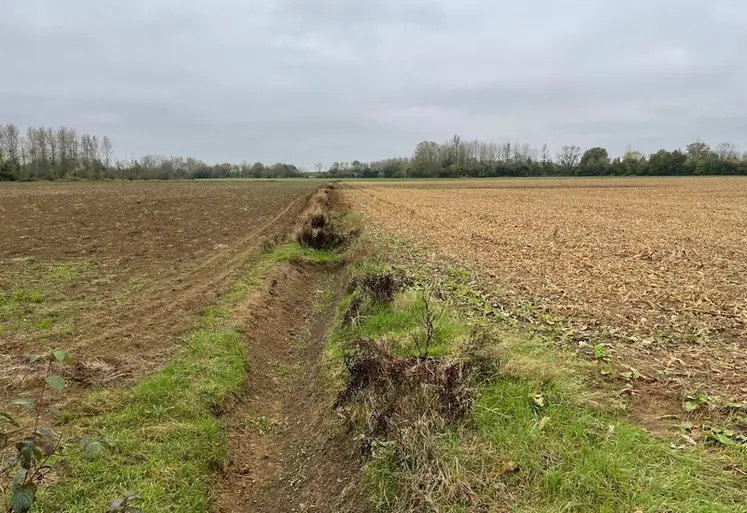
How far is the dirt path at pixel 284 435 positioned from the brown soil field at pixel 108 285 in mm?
1555

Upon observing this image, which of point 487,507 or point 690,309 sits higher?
point 690,309

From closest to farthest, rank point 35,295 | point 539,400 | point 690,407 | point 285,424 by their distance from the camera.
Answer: point 690,407 → point 539,400 → point 285,424 → point 35,295

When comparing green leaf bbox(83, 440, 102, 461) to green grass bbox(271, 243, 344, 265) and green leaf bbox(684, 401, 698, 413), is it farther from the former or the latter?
green grass bbox(271, 243, 344, 265)

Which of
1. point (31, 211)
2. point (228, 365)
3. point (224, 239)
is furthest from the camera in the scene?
point (31, 211)

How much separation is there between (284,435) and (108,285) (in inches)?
300

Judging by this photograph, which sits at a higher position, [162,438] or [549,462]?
[549,462]

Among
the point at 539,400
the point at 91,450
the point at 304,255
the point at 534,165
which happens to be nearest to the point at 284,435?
the point at 539,400

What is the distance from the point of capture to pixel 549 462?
3.70 meters

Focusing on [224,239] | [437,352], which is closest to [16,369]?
[437,352]

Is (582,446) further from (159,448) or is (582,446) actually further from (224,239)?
(224,239)

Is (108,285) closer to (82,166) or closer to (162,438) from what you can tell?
(162,438)

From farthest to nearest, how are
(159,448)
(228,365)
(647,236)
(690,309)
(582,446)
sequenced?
(647,236)
(690,309)
(228,365)
(159,448)
(582,446)

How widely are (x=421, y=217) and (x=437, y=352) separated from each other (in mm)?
19086

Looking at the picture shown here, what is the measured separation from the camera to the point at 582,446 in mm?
3832
